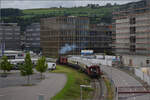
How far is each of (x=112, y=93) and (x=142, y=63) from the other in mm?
35487

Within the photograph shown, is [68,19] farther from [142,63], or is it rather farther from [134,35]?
[142,63]

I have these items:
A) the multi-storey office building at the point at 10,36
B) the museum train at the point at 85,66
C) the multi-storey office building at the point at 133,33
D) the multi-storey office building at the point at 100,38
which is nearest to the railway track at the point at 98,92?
the museum train at the point at 85,66

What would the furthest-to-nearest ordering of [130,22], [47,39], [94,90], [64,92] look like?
[47,39]
[130,22]
[94,90]
[64,92]

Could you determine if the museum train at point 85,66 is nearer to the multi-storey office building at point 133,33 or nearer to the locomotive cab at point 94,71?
the locomotive cab at point 94,71

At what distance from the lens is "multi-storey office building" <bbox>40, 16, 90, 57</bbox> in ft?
326

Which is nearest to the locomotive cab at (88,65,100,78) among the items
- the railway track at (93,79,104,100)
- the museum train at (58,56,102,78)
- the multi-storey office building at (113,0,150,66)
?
the museum train at (58,56,102,78)

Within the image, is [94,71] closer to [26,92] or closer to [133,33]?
[26,92]

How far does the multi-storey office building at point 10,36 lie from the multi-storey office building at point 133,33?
63800 millimetres

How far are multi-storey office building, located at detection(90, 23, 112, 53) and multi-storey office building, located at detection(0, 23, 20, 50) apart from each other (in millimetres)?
45575

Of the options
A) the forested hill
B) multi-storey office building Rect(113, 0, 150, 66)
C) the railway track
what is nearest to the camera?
the railway track

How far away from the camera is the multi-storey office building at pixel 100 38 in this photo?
10719 centimetres

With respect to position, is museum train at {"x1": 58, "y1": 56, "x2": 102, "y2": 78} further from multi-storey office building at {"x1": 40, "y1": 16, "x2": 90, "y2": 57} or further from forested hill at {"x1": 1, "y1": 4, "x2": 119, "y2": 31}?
forested hill at {"x1": 1, "y1": 4, "x2": 119, "y2": 31}

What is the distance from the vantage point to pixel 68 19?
9931 cm

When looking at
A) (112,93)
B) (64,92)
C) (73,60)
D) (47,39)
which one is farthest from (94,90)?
(47,39)
